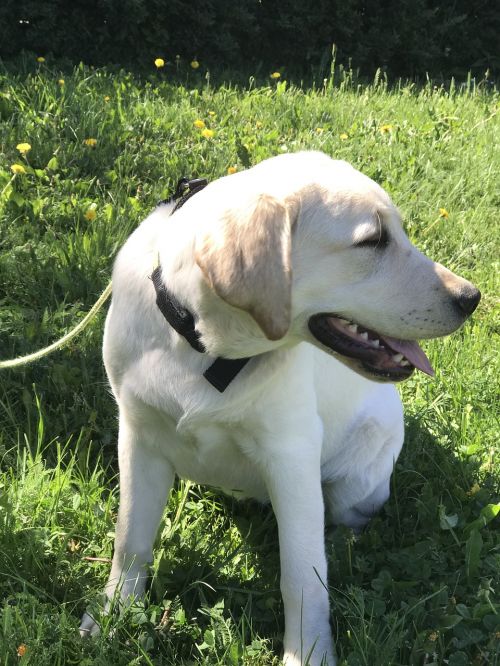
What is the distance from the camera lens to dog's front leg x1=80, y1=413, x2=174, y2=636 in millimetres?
2338

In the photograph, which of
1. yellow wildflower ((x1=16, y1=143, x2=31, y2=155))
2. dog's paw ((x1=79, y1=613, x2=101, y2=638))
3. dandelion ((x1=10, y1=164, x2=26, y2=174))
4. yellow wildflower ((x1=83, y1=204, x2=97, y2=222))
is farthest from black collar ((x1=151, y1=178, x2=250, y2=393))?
yellow wildflower ((x1=16, y1=143, x2=31, y2=155))

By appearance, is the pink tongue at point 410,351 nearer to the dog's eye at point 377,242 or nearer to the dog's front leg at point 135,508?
the dog's eye at point 377,242

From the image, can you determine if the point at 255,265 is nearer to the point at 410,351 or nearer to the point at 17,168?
the point at 410,351

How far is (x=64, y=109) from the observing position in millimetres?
4652

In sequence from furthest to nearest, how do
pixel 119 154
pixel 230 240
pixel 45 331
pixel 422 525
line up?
pixel 119 154, pixel 45 331, pixel 422 525, pixel 230 240

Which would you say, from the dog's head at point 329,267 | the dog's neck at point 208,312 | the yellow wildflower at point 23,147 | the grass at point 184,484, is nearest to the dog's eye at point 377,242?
the dog's head at point 329,267

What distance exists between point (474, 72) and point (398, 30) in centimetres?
116

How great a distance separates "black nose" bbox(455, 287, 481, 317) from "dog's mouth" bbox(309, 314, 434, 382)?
6.8 inches

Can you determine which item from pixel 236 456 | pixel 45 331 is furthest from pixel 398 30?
pixel 236 456

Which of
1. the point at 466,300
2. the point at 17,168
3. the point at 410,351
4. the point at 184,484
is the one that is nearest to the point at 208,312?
the point at 410,351

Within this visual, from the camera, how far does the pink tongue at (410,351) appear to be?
2.16 meters

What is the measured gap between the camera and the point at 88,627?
7.49 feet

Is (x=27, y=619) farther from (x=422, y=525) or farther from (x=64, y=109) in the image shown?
(x=64, y=109)

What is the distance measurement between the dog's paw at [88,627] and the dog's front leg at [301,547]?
55cm
